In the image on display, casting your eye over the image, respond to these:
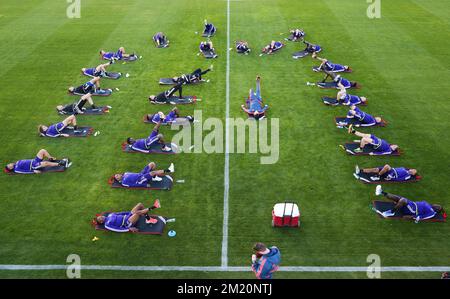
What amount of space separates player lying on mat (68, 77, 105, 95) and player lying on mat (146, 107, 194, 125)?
4.31 metres

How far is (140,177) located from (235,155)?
4222mm

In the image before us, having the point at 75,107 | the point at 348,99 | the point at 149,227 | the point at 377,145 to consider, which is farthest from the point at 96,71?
the point at 377,145

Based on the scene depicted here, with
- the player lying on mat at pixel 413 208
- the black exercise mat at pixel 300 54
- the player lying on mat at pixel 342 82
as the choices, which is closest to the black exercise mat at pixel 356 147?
the player lying on mat at pixel 413 208

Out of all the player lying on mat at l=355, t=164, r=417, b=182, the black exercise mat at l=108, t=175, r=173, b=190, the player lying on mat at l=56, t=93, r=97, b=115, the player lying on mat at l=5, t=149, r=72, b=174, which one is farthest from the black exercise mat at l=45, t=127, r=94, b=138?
the player lying on mat at l=355, t=164, r=417, b=182

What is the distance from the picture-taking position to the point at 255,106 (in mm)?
19266

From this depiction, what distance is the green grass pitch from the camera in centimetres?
1248

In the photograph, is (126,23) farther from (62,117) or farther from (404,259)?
(404,259)

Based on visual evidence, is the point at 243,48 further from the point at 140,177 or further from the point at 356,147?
the point at 140,177

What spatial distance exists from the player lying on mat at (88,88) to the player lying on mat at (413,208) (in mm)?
15440

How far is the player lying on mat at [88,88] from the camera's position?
20.9 m

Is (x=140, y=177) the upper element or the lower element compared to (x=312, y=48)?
lower

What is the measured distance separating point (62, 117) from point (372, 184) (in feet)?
48.1

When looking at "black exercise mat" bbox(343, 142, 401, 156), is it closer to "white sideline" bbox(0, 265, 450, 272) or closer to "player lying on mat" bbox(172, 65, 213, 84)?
"white sideline" bbox(0, 265, 450, 272)
